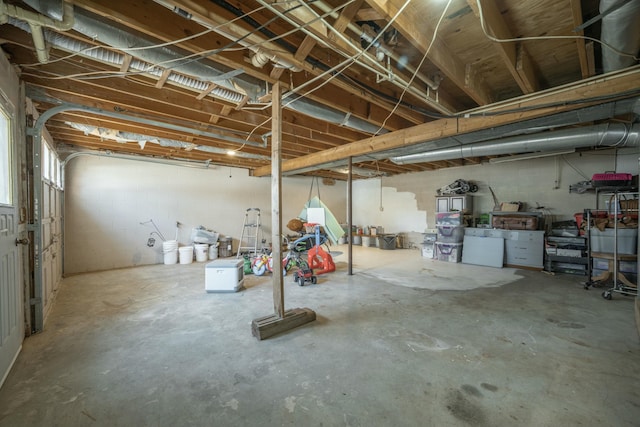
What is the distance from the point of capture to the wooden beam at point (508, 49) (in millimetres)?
1662

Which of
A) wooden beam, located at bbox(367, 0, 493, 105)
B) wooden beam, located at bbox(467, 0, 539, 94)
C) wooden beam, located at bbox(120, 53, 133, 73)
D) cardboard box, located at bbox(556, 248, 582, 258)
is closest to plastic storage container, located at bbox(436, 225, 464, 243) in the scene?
cardboard box, located at bbox(556, 248, 582, 258)

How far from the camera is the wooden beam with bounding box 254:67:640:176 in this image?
2354 millimetres

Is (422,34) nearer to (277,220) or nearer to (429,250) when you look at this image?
(277,220)

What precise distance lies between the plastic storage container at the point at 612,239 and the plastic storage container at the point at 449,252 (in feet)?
7.25

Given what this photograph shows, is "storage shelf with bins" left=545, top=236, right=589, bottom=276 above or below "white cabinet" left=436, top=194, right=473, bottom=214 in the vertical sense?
below

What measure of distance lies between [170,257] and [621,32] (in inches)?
280

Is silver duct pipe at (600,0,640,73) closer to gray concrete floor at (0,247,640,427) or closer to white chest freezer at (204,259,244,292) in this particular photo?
gray concrete floor at (0,247,640,427)

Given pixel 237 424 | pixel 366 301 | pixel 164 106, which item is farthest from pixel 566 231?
pixel 164 106

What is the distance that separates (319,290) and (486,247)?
4.12 metres

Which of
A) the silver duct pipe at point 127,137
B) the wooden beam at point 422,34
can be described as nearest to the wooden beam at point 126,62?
the wooden beam at point 422,34

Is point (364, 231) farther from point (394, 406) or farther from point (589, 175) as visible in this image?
point (394, 406)

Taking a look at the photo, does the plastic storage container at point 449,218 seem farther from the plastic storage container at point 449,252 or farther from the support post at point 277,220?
the support post at point 277,220

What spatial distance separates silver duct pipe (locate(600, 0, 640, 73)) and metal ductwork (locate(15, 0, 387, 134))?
2.26m

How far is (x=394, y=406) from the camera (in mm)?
1617
